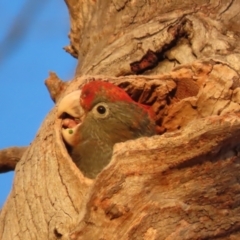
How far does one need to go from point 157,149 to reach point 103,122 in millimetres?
299

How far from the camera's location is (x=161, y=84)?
1611 millimetres

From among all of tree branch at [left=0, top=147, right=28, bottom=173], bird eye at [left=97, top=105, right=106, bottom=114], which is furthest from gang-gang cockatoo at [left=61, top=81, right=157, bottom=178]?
tree branch at [left=0, top=147, right=28, bottom=173]

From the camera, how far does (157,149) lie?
1.28 metres

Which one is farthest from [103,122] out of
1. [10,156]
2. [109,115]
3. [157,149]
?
[10,156]

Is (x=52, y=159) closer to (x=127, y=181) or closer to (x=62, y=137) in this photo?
(x=62, y=137)

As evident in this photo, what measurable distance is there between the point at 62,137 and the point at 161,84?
0.27m

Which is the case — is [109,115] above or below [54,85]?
below

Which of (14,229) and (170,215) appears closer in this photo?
(170,215)

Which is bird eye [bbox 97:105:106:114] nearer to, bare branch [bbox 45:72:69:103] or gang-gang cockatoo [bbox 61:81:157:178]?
gang-gang cockatoo [bbox 61:81:157:178]

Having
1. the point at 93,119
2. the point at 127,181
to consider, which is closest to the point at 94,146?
the point at 93,119

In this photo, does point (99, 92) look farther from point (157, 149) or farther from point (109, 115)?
point (157, 149)

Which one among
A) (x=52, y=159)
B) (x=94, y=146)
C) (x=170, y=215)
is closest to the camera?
(x=170, y=215)

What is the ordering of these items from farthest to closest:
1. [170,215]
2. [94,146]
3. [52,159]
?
1. [94,146]
2. [52,159]
3. [170,215]

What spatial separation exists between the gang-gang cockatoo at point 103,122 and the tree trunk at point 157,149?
2.0 inches
